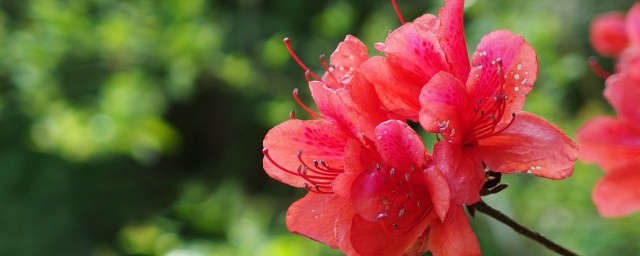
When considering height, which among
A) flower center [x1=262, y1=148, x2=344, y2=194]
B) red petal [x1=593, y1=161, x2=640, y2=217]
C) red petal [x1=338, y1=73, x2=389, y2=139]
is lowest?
red petal [x1=593, y1=161, x2=640, y2=217]

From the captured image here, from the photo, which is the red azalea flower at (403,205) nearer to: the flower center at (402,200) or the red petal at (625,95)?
the flower center at (402,200)

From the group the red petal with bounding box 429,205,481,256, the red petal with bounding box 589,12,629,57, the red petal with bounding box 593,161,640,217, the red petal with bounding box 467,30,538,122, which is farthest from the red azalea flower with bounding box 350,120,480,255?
the red petal with bounding box 589,12,629,57

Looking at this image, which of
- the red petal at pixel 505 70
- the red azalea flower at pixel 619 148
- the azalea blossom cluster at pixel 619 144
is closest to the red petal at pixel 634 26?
the azalea blossom cluster at pixel 619 144

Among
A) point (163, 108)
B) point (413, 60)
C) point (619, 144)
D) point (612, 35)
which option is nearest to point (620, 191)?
point (619, 144)

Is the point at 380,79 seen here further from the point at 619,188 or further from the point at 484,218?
the point at 484,218

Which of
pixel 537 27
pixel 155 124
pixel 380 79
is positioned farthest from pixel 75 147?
pixel 380 79

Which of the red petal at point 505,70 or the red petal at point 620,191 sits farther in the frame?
the red petal at point 620,191

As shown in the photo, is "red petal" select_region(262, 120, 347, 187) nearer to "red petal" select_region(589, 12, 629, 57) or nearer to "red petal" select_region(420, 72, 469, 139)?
"red petal" select_region(420, 72, 469, 139)

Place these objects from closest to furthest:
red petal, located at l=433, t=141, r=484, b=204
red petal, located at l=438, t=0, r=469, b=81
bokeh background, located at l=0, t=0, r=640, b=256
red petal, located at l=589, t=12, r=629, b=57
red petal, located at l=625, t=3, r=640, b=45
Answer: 1. red petal, located at l=433, t=141, r=484, b=204
2. red petal, located at l=438, t=0, r=469, b=81
3. red petal, located at l=625, t=3, r=640, b=45
4. red petal, located at l=589, t=12, r=629, b=57
5. bokeh background, located at l=0, t=0, r=640, b=256
